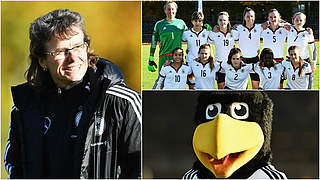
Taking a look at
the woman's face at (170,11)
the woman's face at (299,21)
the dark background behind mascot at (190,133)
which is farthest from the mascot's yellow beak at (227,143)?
the woman's face at (299,21)

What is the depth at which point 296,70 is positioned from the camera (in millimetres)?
3740

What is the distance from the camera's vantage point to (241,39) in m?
3.87

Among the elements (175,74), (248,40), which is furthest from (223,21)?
(175,74)

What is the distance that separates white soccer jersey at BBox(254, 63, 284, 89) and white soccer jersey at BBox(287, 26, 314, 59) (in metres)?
0.20

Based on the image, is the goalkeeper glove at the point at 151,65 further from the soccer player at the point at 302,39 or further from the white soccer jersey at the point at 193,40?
the soccer player at the point at 302,39

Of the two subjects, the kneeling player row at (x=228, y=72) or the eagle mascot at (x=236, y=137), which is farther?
the kneeling player row at (x=228, y=72)

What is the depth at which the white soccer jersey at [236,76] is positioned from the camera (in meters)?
3.69

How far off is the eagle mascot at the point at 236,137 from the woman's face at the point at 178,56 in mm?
697

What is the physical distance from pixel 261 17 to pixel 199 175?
2.39m

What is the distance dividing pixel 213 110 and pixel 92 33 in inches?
36.0

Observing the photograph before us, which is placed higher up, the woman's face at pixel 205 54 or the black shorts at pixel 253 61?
the woman's face at pixel 205 54

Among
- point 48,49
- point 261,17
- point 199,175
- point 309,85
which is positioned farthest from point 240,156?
point 261,17

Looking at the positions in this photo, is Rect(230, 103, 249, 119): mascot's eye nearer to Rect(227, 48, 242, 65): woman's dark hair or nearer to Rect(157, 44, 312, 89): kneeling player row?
Rect(157, 44, 312, 89): kneeling player row

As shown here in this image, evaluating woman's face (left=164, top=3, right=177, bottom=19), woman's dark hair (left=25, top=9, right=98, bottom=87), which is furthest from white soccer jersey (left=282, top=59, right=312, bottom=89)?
woman's dark hair (left=25, top=9, right=98, bottom=87)
